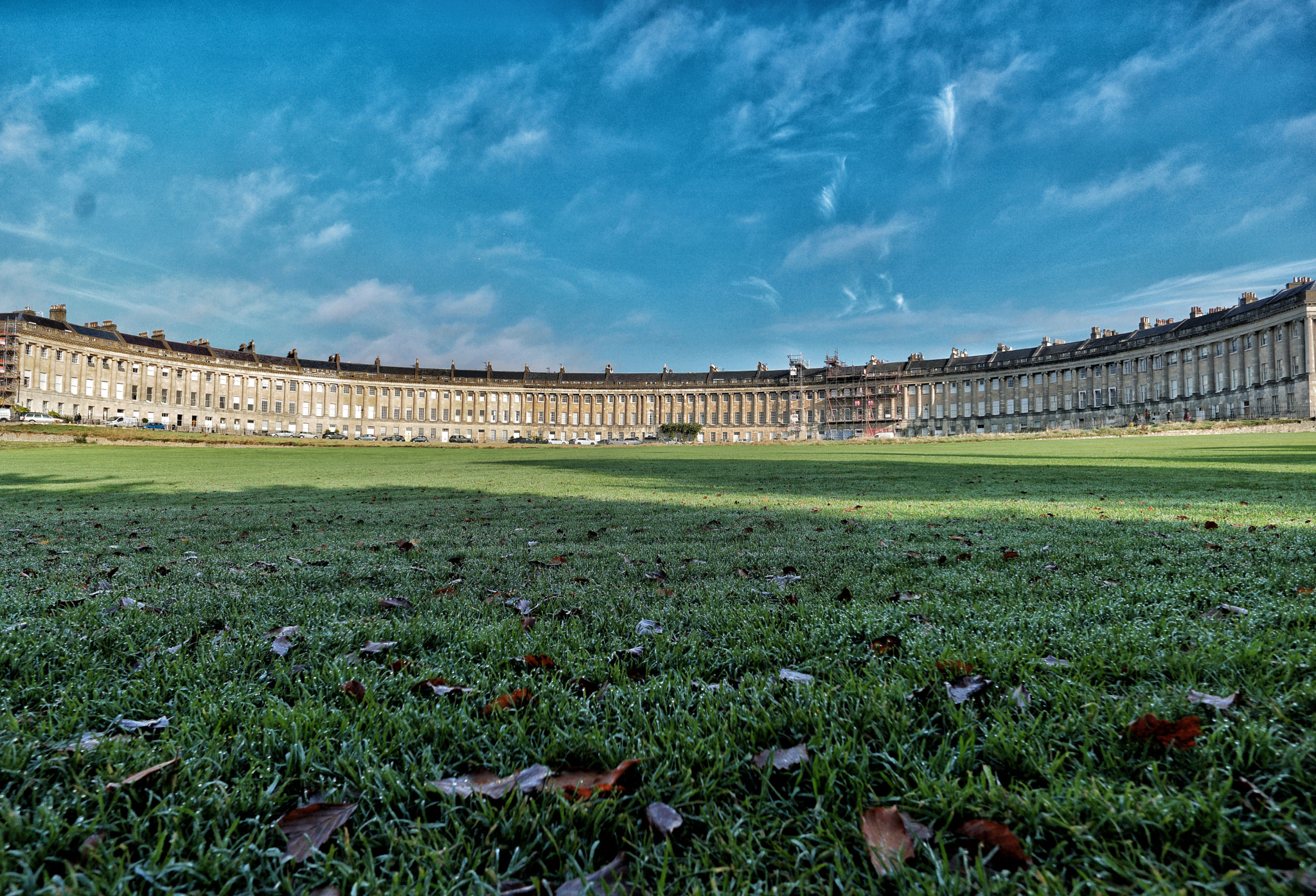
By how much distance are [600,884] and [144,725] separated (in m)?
1.63

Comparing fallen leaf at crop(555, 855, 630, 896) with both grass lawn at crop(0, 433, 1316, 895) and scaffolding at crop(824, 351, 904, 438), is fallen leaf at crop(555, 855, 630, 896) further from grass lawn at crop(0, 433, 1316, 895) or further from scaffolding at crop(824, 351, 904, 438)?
scaffolding at crop(824, 351, 904, 438)

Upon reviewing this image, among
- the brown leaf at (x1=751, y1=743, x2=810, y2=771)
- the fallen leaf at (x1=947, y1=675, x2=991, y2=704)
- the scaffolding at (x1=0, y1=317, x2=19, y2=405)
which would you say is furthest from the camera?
the scaffolding at (x1=0, y1=317, x2=19, y2=405)

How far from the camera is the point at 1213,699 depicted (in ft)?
6.19

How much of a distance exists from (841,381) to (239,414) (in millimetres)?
93046

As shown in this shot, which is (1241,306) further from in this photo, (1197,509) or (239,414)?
(239,414)

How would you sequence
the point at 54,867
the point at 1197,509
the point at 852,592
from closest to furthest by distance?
the point at 54,867 < the point at 852,592 < the point at 1197,509

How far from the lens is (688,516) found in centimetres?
772

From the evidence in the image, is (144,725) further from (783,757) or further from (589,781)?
(783,757)

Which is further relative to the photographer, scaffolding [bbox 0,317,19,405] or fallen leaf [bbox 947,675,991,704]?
scaffolding [bbox 0,317,19,405]

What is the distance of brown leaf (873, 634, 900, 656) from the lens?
99.3 inches

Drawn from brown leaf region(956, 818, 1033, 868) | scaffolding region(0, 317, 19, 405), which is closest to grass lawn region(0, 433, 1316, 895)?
brown leaf region(956, 818, 1033, 868)

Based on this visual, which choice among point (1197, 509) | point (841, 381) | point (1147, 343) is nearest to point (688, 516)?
point (1197, 509)

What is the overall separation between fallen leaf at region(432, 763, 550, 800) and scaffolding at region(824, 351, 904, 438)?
325 feet

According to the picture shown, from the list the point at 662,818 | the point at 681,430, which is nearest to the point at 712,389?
the point at 681,430
